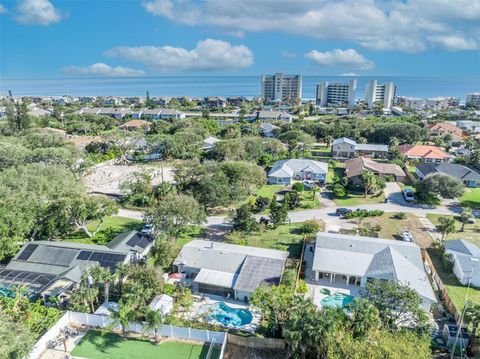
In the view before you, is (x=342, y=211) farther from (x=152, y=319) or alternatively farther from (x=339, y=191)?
(x=152, y=319)

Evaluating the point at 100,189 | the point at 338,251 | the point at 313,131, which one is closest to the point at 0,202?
the point at 100,189

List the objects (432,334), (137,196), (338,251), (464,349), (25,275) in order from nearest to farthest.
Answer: (464,349) < (432,334) < (25,275) < (338,251) < (137,196)

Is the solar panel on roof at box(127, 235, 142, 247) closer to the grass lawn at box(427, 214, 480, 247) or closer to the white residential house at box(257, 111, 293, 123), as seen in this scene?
the grass lawn at box(427, 214, 480, 247)

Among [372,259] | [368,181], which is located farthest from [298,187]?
[372,259]

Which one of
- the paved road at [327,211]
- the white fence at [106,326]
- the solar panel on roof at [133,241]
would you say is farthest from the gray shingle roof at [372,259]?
the solar panel on roof at [133,241]

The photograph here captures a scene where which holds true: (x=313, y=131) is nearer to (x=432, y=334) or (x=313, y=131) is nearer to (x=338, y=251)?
(x=338, y=251)

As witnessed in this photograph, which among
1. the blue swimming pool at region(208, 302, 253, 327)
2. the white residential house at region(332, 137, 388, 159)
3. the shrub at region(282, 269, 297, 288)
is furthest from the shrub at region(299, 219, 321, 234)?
the white residential house at region(332, 137, 388, 159)

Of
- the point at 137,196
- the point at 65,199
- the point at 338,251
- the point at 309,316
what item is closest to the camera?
the point at 309,316
